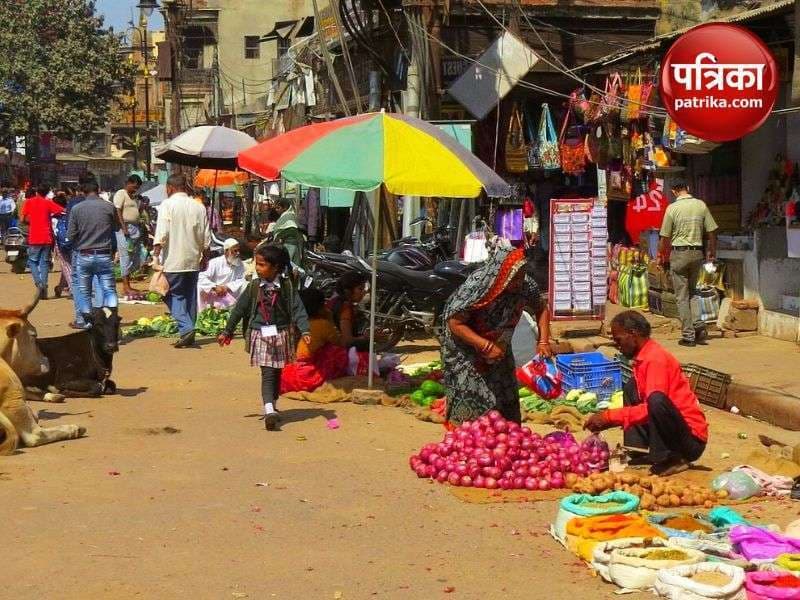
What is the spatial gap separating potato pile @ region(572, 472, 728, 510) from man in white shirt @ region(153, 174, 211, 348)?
8.23 metres

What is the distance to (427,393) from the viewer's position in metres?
11.2

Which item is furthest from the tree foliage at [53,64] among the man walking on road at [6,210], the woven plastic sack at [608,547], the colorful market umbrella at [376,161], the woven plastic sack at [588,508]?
the woven plastic sack at [608,547]

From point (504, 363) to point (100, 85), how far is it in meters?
44.9

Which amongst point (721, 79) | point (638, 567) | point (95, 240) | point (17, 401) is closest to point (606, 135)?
point (721, 79)

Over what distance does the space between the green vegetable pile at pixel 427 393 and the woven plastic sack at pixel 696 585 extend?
5.49m

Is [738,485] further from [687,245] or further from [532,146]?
[532,146]

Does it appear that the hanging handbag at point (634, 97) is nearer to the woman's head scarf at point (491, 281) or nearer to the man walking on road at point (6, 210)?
the woman's head scarf at point (491, 281)

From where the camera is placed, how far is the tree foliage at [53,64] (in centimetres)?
4925

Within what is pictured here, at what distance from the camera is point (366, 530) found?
695 cm

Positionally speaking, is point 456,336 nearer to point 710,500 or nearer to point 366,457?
point 366,457

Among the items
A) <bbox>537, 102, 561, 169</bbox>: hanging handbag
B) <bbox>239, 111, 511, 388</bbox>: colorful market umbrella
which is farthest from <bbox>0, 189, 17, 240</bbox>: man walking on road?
<bbox>239, 111, 511, 388</bbox>: colorful market umbrella

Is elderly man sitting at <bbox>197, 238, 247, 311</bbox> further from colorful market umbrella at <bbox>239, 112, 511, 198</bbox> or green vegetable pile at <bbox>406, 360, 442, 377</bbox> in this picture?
colorful market umbrella at <bbox>239, 112, 511, 198</bbox>

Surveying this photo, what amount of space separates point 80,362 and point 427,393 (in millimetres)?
3125

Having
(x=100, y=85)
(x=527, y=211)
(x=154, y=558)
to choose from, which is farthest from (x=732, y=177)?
(x=100, y=85)
